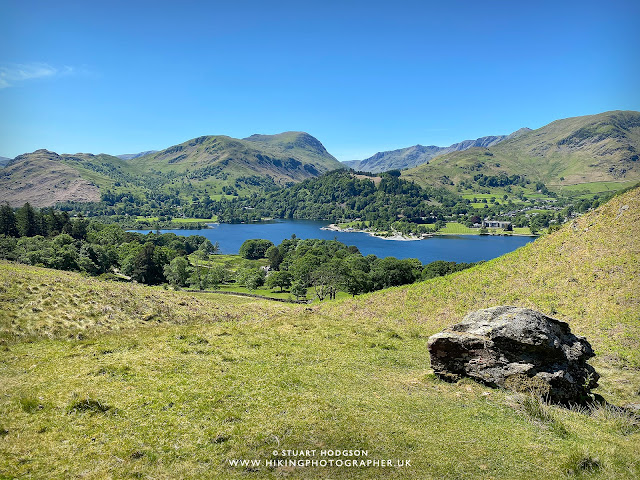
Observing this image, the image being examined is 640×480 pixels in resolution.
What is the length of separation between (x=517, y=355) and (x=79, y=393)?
18.8 m

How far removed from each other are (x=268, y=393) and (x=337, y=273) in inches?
2887

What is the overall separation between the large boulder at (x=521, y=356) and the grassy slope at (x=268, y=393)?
1137mm

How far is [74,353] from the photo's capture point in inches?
701

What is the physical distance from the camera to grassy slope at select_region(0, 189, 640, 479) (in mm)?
10211

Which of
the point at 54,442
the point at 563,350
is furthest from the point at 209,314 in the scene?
the point at 563,350

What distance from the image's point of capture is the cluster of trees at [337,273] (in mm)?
80938

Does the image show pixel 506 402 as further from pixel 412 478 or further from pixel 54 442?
pixel 54 442

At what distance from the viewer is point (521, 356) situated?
1598 centimetres

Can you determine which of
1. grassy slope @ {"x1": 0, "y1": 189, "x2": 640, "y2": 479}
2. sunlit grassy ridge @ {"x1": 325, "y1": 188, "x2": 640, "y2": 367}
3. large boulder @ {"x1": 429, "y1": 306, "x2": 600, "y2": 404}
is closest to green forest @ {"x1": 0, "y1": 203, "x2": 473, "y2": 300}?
sunlit grassy ridge @ {"x1": 325, "y1": 188, "x2": 640, "y2": 367}

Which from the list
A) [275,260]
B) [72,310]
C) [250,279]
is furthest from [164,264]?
[72,310]

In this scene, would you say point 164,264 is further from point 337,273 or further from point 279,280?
point 337,273

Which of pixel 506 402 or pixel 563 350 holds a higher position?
pixel 563 350

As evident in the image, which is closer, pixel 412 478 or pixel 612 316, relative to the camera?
pixel 412 478

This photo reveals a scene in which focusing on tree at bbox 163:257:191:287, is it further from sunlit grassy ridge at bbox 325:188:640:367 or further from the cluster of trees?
sunlit grassy ridge at bbox 325:188:640:367
